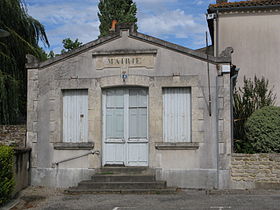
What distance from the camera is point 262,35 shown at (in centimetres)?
1666

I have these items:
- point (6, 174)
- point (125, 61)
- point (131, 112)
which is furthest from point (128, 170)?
point (6, 174)

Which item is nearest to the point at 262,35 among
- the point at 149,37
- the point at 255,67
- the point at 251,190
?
the point at 255,67

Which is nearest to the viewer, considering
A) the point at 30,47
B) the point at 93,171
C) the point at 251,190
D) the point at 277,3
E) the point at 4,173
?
the point at 4,173

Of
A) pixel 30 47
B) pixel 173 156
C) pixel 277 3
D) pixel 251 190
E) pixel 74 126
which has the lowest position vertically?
pixel 251 190

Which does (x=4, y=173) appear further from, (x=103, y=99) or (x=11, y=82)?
(x=11, y=82)

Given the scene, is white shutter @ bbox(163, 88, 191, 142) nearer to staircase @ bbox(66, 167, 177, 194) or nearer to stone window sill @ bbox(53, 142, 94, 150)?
staircase @ bbox(66, 167, 177, 194)

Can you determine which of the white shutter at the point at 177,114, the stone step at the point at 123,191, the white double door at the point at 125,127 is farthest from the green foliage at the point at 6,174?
the white shutter at the point at 177,114

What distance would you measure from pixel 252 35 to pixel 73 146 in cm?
933

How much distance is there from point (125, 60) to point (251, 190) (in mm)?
4878

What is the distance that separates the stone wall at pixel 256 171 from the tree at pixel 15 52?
7467mm

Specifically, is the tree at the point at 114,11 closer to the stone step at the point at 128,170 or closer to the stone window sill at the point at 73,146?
the stone window sill at the point at 73,146

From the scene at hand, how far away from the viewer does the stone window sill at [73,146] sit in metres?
11.3

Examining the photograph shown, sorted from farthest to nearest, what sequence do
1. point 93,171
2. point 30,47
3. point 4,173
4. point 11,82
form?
point 30,47 → point 11,82 → point 93,171 → point 4,173

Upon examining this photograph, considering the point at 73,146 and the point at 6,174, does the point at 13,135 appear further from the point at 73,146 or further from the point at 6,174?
the point at 6,174
